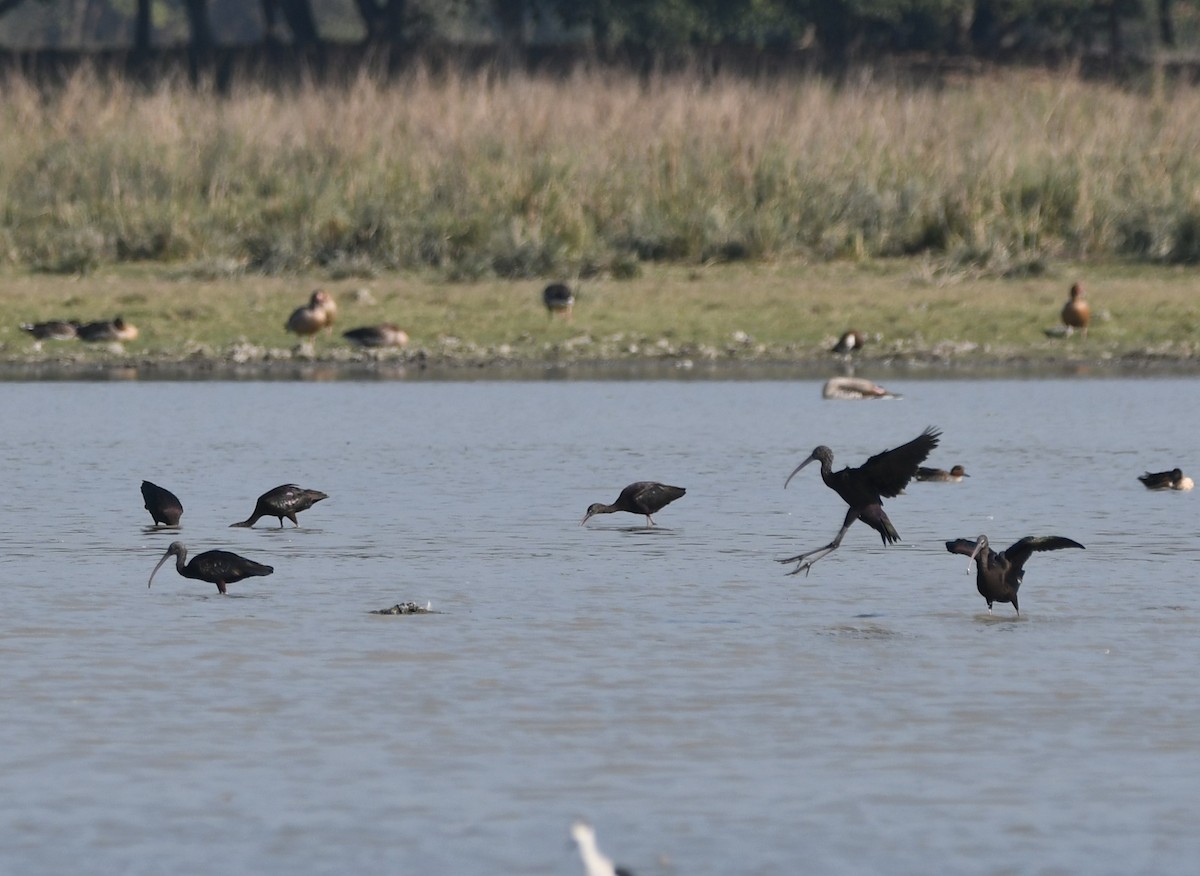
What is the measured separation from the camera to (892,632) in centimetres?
887

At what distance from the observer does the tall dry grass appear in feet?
81.1

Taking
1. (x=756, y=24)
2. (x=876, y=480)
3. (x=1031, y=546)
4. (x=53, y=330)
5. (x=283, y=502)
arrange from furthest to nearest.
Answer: (x=756, y=24) → (x=53, y=330) → (x=283, y=502) → (x=876, y=480) → (x=1031, y=546)

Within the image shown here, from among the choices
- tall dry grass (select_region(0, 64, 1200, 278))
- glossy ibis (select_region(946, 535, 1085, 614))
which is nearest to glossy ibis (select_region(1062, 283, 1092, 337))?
tall dry grass (select_region(0, 64, 1200, 278))

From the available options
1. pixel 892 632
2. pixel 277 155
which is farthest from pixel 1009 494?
pixel 277 155

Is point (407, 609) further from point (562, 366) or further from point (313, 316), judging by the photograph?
point (313, 316)

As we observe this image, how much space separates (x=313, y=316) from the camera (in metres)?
21.1

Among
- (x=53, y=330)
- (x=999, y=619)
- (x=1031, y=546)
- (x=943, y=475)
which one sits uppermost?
(x=1031, y=546)

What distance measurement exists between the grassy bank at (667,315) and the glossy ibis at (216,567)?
1136 cm

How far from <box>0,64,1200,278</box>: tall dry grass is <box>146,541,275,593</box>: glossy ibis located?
47.0ft

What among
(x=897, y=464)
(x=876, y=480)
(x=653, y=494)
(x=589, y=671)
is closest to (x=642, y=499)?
(x=653, y=494)

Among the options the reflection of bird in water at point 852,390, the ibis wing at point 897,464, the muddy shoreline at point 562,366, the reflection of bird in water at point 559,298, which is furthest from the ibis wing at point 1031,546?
the reflection of bird in water at point 559,298

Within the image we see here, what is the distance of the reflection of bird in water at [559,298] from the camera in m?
21.8

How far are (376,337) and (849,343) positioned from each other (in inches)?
156

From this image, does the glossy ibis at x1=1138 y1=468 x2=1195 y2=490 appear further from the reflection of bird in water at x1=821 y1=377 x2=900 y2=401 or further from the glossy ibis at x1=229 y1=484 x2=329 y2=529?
the reflection of bird in water at x1=821 y1=377 x2=900 y2=401
